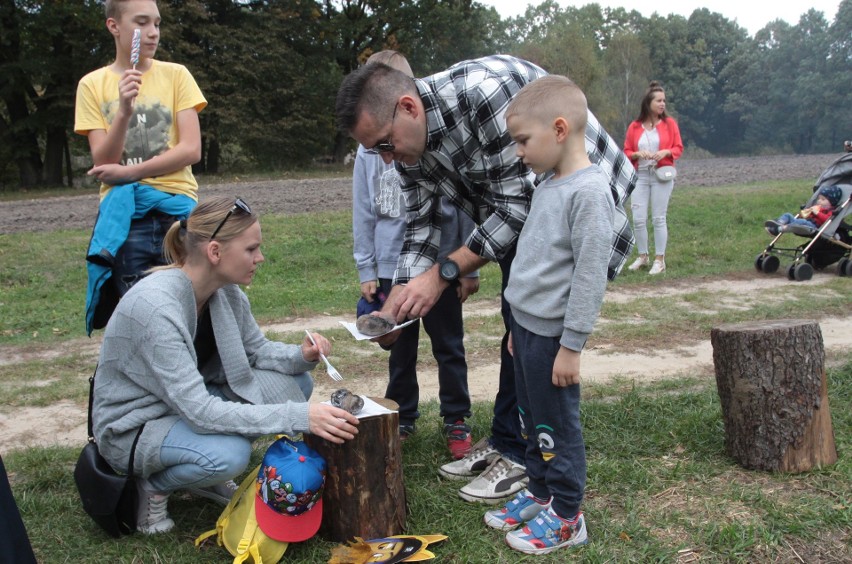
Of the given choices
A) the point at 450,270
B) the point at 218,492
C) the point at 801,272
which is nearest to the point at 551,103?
the point at 450,270

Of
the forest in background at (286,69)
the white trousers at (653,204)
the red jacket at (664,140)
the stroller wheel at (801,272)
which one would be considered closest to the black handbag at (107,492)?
the white trousers at (653,204)

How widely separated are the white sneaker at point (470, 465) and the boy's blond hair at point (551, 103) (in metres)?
1.66

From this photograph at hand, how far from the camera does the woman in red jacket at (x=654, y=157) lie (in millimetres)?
8672

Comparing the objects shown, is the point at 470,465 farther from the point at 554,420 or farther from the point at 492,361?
the point at 492,361

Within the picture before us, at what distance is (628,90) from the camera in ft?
174

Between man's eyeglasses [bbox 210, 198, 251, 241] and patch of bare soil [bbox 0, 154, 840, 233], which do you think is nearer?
man's eyeglasses [bbox 210, 198, 251, 241]

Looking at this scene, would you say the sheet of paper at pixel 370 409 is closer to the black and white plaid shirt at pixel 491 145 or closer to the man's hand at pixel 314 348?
the man's hand at pixel 314 348

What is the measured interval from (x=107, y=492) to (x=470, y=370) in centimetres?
302

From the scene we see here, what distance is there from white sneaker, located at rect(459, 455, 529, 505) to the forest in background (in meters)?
22.8

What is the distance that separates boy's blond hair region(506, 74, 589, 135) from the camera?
2637 millimetres

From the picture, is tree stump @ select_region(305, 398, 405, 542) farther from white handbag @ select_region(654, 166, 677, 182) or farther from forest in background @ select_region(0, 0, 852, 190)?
forest in background @ select_region(0, 0, 852, 190)

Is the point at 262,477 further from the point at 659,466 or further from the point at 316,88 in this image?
the point at 316,88

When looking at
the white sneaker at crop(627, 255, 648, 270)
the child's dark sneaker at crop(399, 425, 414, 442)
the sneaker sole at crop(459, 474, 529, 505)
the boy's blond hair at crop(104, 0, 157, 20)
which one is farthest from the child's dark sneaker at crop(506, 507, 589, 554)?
the white sneaker at crop(627, 255, 648, 270)

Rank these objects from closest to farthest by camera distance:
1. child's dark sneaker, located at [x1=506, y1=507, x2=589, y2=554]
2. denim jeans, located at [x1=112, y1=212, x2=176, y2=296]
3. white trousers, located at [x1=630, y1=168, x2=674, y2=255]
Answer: child's dark sneaker, located at [x1=506, y1=507, x2=589, y2=554]
denim jeans, located at [x1=112, y1=212, x2=176, y2=296]
white trousers, located at [x1=630, y1=168, x2=674, y2=255]
